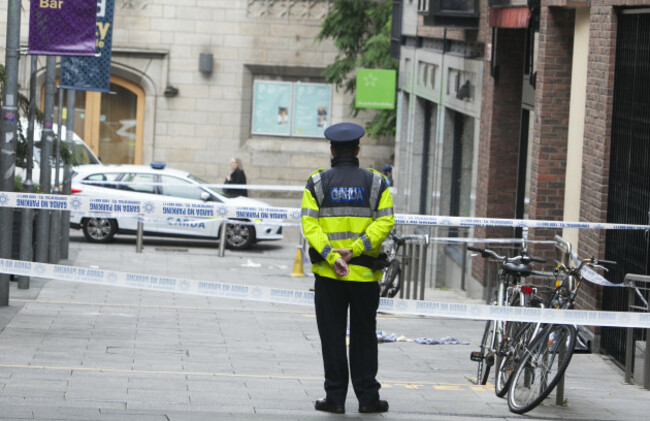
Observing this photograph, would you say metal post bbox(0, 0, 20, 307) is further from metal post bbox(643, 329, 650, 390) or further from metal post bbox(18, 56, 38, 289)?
metal post bbox(643, 329, 650, 390)

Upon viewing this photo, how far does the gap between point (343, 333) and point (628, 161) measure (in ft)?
13.6

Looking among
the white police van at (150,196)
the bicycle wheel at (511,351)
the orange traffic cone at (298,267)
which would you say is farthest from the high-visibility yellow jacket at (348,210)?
the white police van at (150,196)

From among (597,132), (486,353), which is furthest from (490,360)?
(597,132)

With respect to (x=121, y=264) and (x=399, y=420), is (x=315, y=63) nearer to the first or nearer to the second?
(x=121, y=264)

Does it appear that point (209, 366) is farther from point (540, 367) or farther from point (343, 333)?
point (540, 367)

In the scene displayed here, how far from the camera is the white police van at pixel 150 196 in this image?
2298 cm

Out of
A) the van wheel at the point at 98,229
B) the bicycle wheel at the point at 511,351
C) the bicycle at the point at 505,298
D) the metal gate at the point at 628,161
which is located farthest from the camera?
the van wheel at the point at 98,229

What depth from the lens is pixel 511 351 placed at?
317 inches

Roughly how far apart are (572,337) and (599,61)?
179 inches

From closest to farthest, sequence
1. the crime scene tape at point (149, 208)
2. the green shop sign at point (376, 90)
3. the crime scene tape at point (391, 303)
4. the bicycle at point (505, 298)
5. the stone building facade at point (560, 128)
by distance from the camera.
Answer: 1. the crime scene tape at point (391, 303)
2. the bicycle at point (505, 298)
3. the crime scene tape at point (149, 208)
4. the stone building facade at point (560, 128)
5. the green shop sign at point (376, 90)

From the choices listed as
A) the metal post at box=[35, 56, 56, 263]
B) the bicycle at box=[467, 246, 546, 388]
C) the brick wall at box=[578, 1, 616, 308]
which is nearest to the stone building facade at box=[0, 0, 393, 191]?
the metal post at box=[35, 56, 56, 263]

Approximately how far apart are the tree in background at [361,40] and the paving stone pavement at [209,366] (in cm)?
1462

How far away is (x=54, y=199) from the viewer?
989 cm

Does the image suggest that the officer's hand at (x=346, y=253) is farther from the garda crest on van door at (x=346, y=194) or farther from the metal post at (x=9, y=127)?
the metal post at (x=9, y=127)
